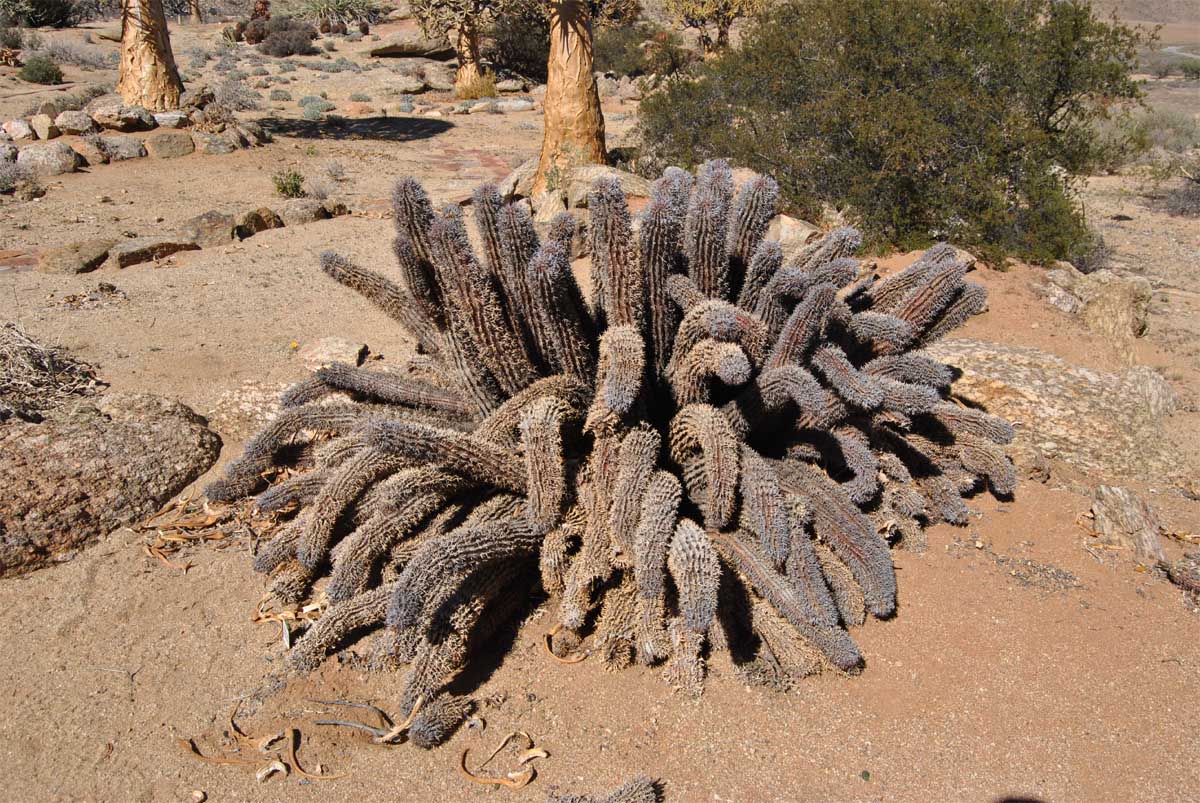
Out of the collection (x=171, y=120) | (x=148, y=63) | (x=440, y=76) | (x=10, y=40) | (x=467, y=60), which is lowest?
(x=440, y=76)

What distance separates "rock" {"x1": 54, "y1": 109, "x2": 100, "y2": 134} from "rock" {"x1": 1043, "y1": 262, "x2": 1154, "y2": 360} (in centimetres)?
1413

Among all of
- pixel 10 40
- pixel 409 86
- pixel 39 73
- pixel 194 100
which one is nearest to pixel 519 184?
pixel 194 100

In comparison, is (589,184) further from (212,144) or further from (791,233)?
(212,144)

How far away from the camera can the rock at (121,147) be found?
1252cm

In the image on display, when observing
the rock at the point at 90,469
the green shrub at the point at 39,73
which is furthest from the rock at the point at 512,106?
the rock at the point at 90,469

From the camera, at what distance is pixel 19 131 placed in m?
12.6

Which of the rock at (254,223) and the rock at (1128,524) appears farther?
the rock at (254,223)

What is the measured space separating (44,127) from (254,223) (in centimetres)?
700

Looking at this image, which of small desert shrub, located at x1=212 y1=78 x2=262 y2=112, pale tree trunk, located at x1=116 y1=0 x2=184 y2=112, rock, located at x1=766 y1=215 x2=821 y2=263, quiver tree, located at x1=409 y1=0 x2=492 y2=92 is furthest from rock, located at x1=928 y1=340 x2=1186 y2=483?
small desert shrub, located at x1=212 y1=78 x2=262 y2=112

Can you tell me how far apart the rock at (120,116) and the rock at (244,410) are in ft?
37.9

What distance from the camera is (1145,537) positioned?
3.46 m

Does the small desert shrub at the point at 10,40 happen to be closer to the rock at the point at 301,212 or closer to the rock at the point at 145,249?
the rock at the point at 301,212

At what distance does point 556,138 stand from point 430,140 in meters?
6.36

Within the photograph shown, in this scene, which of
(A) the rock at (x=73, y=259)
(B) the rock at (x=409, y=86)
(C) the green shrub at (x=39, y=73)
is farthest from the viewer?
(B) the rock at (x=409, y=86)
